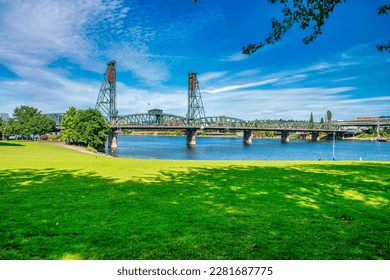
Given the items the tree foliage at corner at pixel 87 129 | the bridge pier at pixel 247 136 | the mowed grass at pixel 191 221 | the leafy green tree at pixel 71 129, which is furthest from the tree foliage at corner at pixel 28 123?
the mowed grass at pixel 191 221

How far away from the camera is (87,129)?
7369 centimetres

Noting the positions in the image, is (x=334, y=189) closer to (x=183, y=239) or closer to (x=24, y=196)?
(x=183, y=239)

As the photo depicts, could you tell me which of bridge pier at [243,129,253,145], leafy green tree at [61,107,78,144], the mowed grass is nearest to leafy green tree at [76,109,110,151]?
leafy green tree at [61,107,78,144]

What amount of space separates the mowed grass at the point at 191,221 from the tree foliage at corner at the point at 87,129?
65194 mm

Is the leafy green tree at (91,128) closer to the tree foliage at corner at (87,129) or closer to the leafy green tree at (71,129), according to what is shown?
the tree foliage at corner at (87,129)

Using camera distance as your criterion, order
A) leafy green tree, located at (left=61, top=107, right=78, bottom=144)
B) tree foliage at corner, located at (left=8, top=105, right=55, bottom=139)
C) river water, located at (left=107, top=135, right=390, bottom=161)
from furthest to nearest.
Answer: tree foliage at corner, located at (left=8, top=105, right=55, bottom=139), leafy green tree, located at (left=61, top=107, right=78, bottom=144), river water, located at (left=107, top=135, right=390, bottom=161)

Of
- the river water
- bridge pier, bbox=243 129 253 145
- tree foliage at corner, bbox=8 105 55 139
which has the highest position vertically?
tree foliage at corner, bbox=8 105 55 139

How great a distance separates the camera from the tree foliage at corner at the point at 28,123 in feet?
332

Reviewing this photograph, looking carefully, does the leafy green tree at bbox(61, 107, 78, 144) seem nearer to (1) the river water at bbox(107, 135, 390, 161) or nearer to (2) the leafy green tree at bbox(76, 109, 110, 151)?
(2) the leafy green tree at bbox(76, 109, 110, 151)

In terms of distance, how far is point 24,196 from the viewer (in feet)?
30.8

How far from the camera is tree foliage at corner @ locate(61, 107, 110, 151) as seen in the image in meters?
74.2

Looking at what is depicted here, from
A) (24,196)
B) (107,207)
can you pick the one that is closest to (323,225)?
(107,207)

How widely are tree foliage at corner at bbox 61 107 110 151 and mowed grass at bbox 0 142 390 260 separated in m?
65.2

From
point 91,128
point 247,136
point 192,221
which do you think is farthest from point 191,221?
point 247,136
